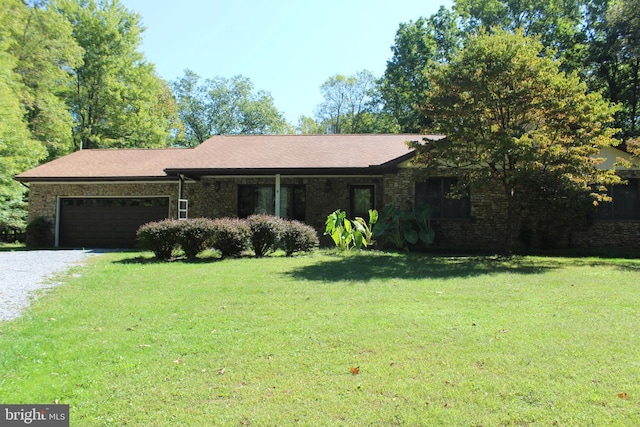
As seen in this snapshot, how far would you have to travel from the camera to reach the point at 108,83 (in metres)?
29.1

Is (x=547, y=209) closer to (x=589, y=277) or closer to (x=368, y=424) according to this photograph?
(x=589, y=277)

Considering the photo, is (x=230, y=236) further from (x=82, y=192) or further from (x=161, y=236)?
(x=82, y=192)

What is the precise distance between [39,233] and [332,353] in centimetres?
1705

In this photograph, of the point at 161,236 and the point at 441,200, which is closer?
the point at 161,236

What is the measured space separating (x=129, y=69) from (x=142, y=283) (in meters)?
27.3

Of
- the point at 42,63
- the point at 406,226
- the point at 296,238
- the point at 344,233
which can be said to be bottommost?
the point at 296,238

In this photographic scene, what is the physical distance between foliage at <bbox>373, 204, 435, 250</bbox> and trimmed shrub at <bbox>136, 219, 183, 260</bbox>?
6048 millimetres

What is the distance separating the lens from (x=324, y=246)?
51.0ft

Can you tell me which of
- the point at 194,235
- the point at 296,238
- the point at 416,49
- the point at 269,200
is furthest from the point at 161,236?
the point at 416,49

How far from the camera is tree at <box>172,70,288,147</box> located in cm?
4366

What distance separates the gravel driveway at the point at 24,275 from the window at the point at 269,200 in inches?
221

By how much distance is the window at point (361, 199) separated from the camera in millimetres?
16109

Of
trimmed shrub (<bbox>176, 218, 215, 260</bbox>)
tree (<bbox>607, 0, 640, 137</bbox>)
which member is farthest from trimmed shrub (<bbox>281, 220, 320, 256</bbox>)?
tree (<bbox>607, 0, 640, 137</bbox>)

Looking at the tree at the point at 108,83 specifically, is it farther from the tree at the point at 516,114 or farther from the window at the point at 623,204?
the window at the point at 623,204
